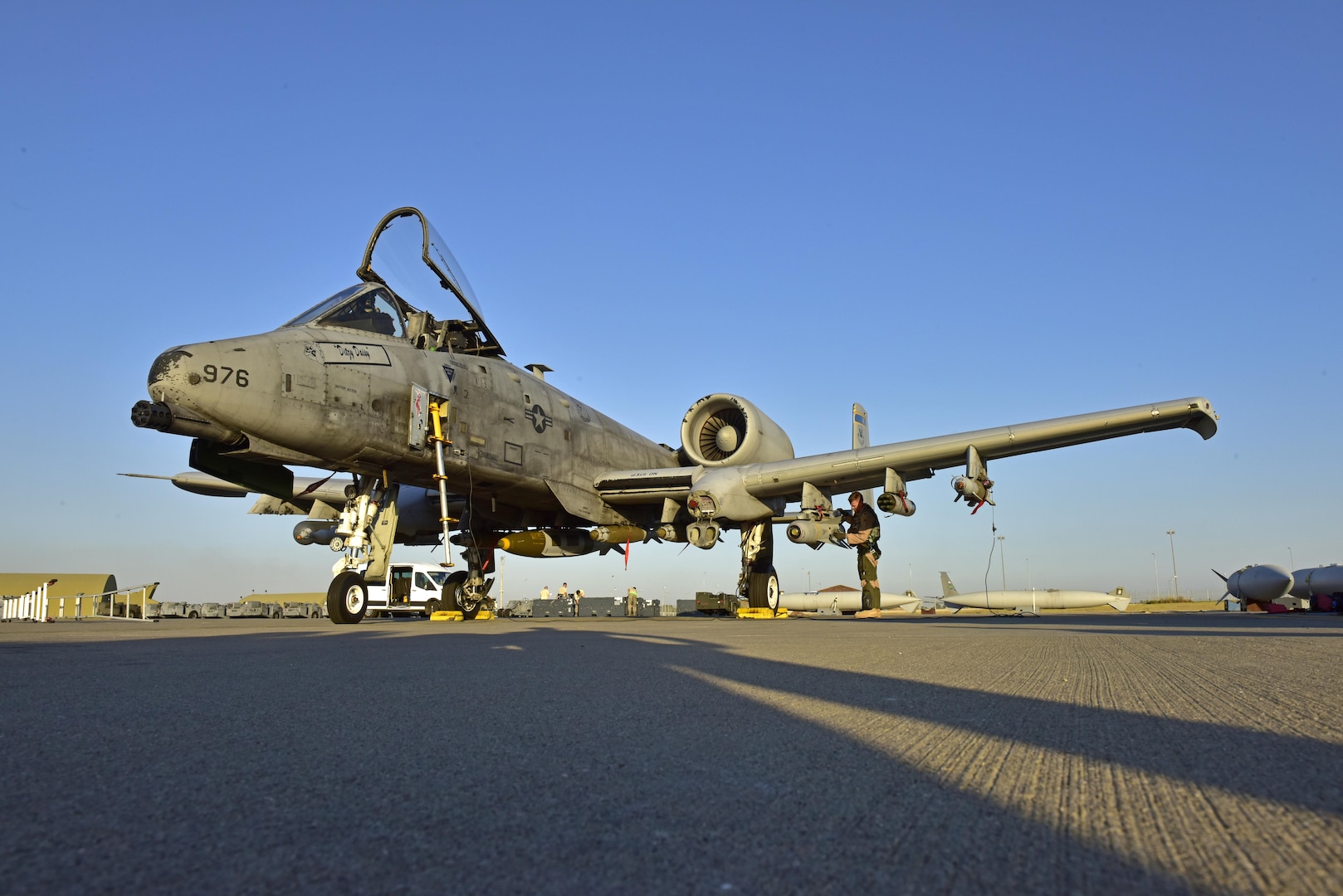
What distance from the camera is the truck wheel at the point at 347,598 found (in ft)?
36.7

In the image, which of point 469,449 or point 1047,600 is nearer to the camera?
point 469,449

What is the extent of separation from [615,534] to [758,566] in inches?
136

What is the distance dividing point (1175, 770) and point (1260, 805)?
1.14 feet

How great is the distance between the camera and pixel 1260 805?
66.1 inches

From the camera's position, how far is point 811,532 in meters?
15.8

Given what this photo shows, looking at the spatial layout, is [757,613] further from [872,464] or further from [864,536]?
[872,464]

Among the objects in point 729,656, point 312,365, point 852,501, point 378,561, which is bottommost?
point 729,656

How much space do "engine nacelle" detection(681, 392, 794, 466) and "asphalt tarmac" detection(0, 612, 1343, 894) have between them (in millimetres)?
13599

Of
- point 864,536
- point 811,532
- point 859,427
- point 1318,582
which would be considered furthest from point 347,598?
point 1318,582

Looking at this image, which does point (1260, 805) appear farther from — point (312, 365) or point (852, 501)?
point (852, 501)

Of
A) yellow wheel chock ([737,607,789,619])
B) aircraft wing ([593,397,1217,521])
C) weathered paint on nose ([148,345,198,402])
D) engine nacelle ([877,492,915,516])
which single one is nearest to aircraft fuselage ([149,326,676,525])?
weathered paint on nose ([148,345,198,402])

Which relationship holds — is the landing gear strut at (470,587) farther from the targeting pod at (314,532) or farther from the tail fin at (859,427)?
the tail fin at (859,427)

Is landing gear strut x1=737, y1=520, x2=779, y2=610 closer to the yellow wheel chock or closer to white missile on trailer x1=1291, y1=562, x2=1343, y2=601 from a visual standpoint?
the yellow wheel chock

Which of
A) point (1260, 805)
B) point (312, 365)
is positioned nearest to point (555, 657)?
point (1260, 805)
